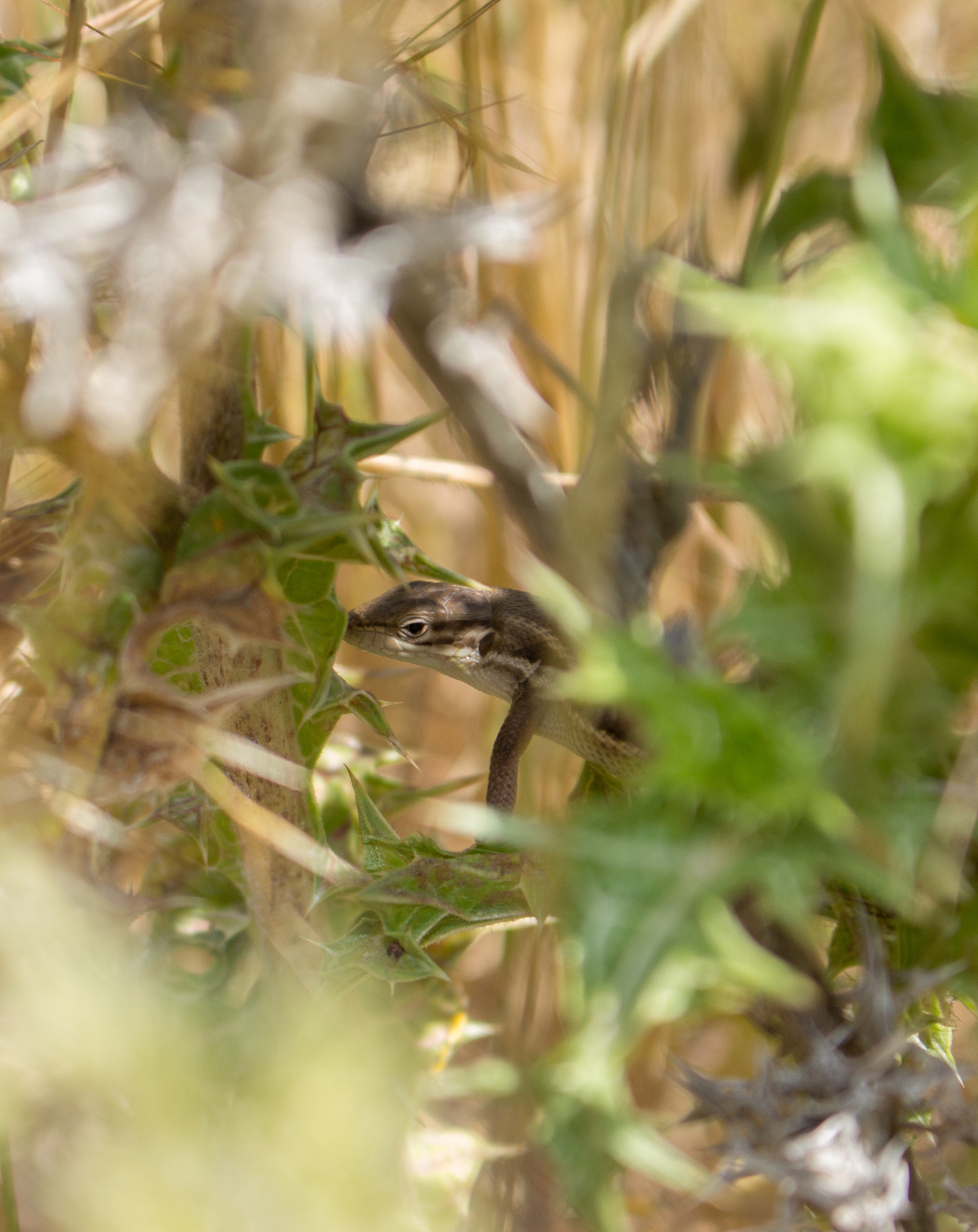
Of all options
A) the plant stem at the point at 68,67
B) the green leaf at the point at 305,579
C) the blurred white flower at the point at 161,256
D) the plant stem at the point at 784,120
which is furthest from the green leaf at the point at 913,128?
the plant stem at the point at 68,67

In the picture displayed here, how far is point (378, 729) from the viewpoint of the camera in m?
0.83

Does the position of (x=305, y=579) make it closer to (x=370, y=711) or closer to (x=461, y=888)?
(x=370, y=711)

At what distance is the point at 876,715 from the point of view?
0.56 metres

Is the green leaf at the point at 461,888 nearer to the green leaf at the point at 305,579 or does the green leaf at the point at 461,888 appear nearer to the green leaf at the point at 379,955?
the green leaf at the point at 379,955

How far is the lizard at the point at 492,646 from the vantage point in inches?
52.2

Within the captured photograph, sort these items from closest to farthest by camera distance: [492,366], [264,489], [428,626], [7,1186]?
[264,489]
[7,1186]
[428,626]
[492,366]

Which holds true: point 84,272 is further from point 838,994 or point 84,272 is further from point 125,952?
point 838,994

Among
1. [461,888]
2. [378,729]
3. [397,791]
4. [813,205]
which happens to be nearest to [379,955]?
[461,888]

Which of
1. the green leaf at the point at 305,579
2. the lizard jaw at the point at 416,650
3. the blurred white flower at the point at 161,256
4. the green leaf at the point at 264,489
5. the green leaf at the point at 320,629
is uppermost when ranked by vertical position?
the blurred white flower at the point at 161,256

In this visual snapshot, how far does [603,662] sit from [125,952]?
0.63 metres

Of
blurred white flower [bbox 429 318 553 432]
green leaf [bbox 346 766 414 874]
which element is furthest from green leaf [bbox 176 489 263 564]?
blurred white flower [bbox 429 318 553 432]

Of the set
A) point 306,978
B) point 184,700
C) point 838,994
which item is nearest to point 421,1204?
point 306,978

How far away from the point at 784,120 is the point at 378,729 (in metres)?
0.85

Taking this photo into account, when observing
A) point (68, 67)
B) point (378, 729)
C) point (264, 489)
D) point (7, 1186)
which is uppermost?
point (68, 67)
